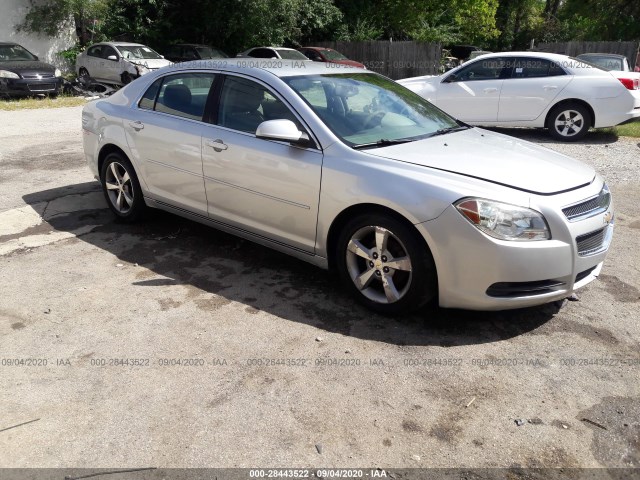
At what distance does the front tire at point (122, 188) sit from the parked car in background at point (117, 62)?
13.8 m

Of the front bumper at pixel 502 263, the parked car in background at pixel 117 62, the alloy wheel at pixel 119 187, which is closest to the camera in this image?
the front bumper at pixel 502 263

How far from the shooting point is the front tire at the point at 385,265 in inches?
146

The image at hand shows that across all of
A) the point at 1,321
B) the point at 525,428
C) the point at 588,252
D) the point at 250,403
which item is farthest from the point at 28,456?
the point at 588,252

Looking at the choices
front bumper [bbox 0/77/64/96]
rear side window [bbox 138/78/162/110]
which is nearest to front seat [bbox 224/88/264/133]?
rear side window [bbox 138/78/162/110]

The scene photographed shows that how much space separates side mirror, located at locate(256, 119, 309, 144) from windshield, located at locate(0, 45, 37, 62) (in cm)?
1560

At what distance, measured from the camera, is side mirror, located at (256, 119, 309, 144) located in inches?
161

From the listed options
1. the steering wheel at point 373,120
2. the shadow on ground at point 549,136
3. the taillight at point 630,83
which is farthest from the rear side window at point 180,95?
the taillight at point 630,83

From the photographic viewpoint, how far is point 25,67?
15.9 m

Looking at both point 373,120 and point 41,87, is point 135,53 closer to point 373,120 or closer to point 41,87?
point 41,87

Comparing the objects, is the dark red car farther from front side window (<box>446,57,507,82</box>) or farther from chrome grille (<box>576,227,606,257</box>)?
chrome grille (<box>576,227,606,257</box>)

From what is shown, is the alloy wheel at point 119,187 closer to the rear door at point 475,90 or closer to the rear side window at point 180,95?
the rear side window at point 180,95

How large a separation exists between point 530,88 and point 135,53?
1405cm

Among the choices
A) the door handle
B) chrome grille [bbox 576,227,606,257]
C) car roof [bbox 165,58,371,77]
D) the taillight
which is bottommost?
chrome grille [bbox 576,227,606,257]

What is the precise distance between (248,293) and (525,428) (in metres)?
2.21
